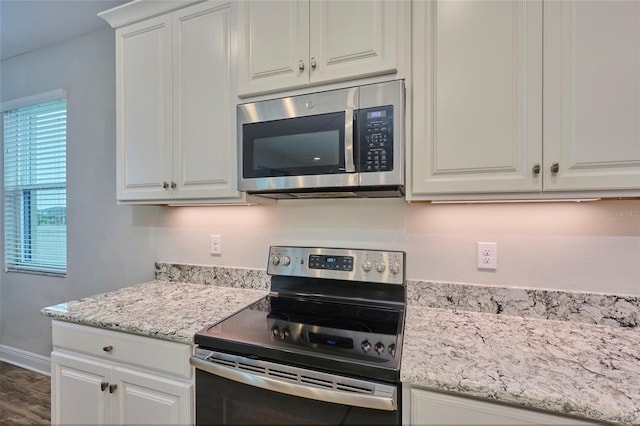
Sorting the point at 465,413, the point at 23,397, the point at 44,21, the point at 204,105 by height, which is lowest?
the point at 23,397

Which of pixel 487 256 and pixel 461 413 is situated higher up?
pixel 487 256

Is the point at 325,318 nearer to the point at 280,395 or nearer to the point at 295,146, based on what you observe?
the point at 280,395

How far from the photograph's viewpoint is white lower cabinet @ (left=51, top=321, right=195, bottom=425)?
3.90 feet

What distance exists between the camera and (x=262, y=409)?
1.02 metres

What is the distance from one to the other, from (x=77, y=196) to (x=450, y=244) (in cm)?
255

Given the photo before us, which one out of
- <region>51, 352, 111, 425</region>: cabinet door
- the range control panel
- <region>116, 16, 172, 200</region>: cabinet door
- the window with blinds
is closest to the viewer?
<region>51, 352, 111, 425</region>: cabinet door

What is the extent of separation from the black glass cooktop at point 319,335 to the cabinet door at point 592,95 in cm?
76

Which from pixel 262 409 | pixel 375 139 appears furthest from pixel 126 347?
pixel 375 139

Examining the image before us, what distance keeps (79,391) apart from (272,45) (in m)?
1.72

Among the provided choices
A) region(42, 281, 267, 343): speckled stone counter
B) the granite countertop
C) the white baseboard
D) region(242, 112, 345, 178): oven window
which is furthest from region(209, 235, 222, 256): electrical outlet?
the white baseboard

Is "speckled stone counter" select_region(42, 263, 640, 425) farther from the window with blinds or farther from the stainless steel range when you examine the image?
the window with blinds

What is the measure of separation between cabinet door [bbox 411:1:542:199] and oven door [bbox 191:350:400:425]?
0.70m

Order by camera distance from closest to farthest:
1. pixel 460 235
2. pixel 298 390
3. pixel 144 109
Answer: pixel 298 390 < pixel 460 235 < pixel 144 109

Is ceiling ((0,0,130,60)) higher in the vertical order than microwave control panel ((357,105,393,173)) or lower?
higher
